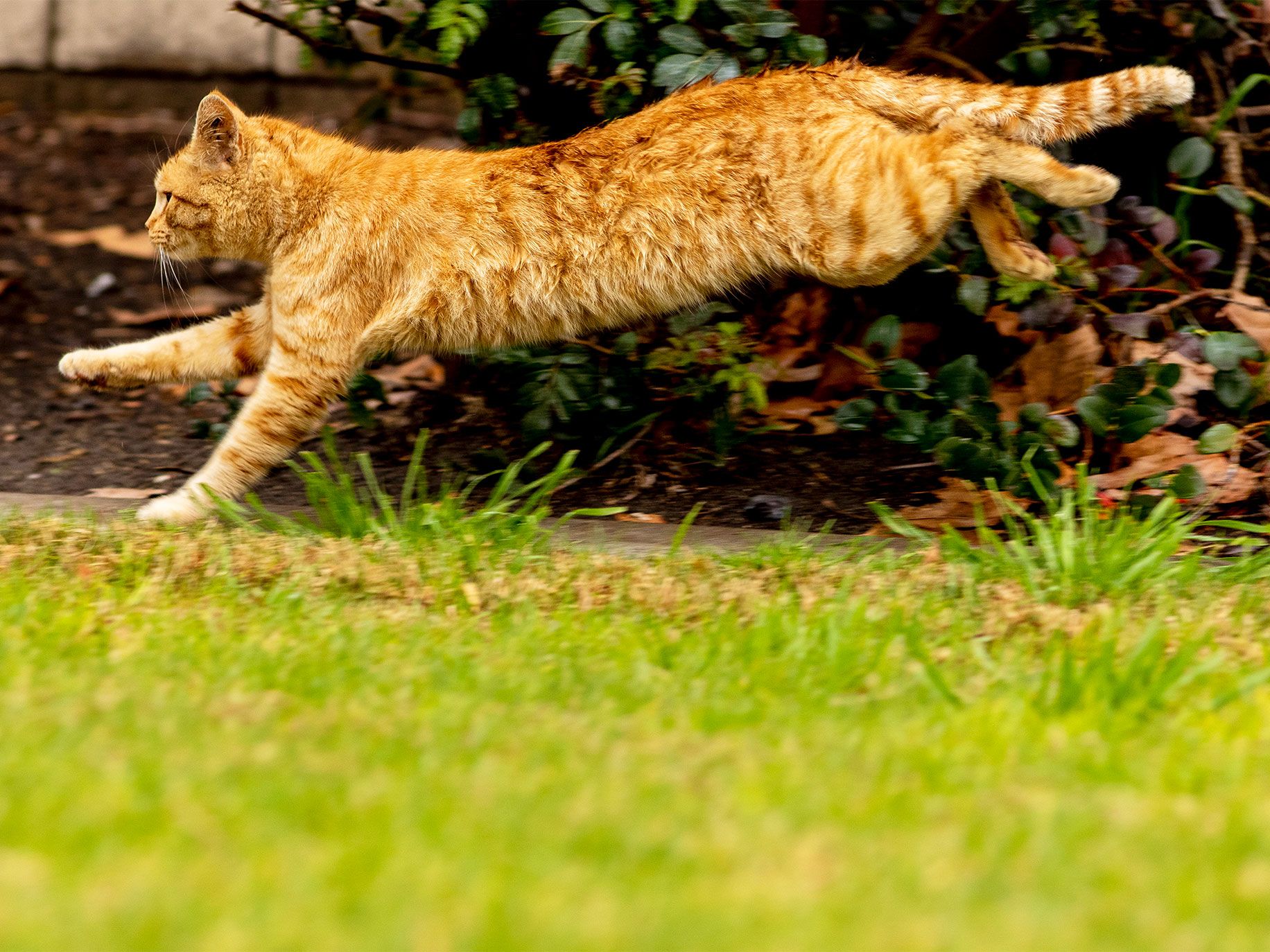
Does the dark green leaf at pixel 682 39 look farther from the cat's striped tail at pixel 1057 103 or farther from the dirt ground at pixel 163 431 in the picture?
the dirt ground at pixel 163 431

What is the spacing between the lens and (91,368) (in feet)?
13.4

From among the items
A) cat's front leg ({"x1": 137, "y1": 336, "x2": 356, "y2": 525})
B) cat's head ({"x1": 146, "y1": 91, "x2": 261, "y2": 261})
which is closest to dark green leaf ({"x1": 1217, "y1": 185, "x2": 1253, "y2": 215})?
cat's front leg ({"x1": 137, "y1": 336, "x2": 356, "y2": 525})

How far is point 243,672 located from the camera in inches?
97.8

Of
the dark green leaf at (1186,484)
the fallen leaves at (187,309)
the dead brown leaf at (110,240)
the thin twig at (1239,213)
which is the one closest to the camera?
the dark green leaf at (1186,484)

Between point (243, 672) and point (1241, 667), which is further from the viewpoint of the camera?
point (1241, 667)

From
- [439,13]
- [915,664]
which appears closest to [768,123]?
[439,13]

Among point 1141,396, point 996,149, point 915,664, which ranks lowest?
point 915,664

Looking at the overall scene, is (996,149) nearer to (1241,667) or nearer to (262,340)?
(1241,667)

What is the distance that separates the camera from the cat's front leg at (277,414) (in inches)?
149

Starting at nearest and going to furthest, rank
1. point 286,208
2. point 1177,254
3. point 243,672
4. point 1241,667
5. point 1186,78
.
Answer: point 243,672
point 1241,667
point 1186,78
point 286,208
point 1177,254

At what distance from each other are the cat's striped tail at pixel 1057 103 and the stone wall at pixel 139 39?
197 inches

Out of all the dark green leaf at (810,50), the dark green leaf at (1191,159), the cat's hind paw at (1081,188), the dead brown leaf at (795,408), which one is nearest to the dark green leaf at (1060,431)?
the cat's hind paw at (1081,188)

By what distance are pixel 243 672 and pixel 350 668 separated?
19 cm

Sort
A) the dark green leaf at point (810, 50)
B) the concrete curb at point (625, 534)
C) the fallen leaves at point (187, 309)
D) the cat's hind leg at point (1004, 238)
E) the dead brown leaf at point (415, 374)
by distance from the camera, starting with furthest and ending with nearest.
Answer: the fallen leaves at point (187, 309)
the dead brown leaf at point (415, 374)
the dark green leaf at point (810, 50)
the cat's hind leg at point (1004, 238)
the concrete curb at point (625, 534)
